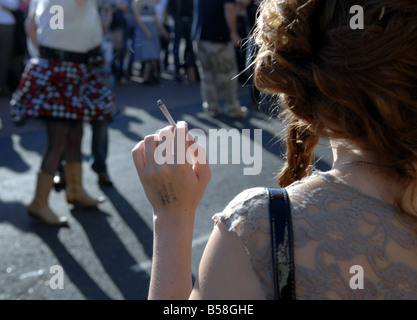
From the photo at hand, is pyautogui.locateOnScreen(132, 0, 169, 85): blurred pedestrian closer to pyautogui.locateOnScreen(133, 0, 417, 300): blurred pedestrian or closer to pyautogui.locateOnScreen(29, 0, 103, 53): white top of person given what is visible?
pyautogui.locateOnScreen(29, 0, 103, 53): white top of person

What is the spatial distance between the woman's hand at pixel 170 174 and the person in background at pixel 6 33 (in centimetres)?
724

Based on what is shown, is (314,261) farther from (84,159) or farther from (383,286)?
(84,159)

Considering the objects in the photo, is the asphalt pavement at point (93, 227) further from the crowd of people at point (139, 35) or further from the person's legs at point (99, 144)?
the crowd of people at point (139, 35)

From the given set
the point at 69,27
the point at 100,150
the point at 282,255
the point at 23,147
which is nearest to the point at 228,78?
the point at 23,147

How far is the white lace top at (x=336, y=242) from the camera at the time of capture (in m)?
0.88

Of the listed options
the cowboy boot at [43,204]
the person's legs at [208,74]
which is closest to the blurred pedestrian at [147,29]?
the cowboy boot at [43,204]

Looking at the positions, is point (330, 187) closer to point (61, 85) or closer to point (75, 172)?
point (61, 85)

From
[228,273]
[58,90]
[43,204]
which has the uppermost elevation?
[228,273]

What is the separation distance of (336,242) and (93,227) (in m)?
2.99

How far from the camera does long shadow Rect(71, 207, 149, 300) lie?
→ 2.94 metres

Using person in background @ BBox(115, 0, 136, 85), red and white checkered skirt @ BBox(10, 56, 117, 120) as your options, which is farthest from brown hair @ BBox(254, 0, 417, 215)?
person in background @ BBox(115, 0, 136, 85)

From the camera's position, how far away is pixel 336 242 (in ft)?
2.93

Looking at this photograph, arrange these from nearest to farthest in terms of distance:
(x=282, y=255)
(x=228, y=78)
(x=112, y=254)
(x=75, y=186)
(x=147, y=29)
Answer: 1. (x=282, y=255)
2. (x=147, y=29)
3. (x=112, y=254)
4. (x=75, y=186)
5. (x=228, y=78)

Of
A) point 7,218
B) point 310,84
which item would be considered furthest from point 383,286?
point 7,218
